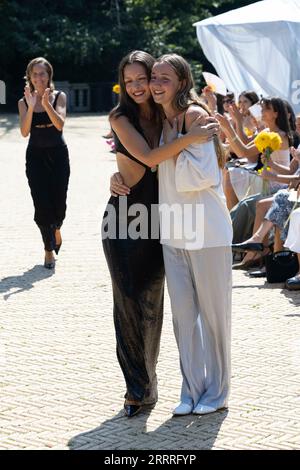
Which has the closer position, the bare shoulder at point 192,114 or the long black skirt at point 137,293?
the bare shoulder at point 192,114

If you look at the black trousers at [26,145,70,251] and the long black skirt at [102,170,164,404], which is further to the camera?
the black trousers at [26,145,70,251]

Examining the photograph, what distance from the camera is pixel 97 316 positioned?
8383 mm

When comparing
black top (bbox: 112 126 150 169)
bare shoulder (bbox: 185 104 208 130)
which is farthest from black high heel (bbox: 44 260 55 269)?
bare shoulder (bbox: 185 104 208 130)

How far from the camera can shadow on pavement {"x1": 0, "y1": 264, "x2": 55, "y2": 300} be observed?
9.53m

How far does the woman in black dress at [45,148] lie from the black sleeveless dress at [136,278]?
4642mm

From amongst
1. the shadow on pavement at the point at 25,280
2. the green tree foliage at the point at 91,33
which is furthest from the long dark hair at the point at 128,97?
the green tree foliage at the point at 91,33

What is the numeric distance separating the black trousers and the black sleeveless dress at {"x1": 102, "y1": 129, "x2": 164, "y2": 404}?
4640 mm

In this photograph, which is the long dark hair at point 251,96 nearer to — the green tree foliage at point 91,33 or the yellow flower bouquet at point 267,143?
the yellow flower bouquet at point 267,143

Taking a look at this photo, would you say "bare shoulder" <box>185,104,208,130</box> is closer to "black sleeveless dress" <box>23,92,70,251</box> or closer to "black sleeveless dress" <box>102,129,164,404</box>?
"black sleeveless dress" <box>102,129,164,404</box>

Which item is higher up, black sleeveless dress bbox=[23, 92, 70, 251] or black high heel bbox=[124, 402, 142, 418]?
black sleeveless dress bbox=[23, 92, 70, 251]

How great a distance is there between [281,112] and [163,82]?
5186 millimetres

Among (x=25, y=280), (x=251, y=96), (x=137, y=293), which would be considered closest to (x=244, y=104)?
(x=251, y=96)

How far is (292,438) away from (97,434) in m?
1.02

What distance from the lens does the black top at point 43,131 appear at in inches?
415
